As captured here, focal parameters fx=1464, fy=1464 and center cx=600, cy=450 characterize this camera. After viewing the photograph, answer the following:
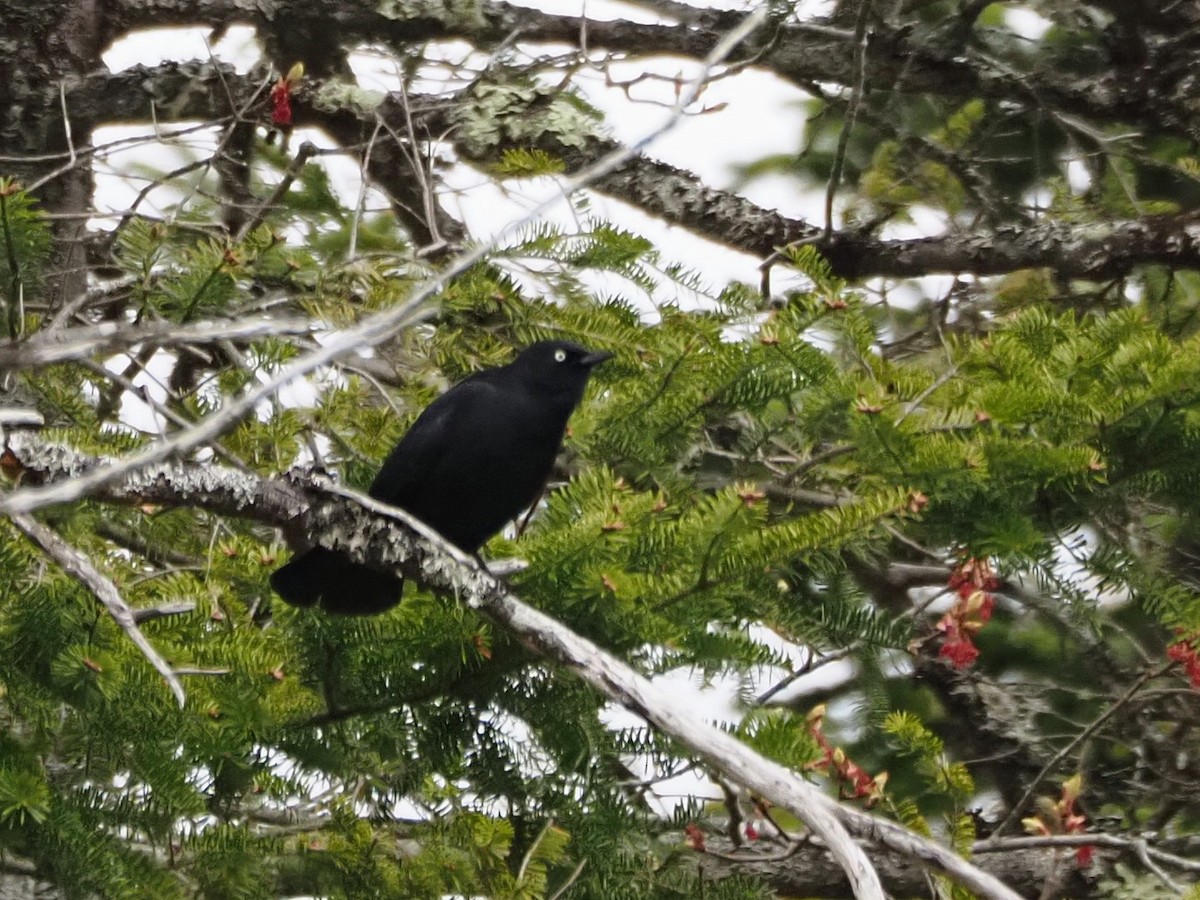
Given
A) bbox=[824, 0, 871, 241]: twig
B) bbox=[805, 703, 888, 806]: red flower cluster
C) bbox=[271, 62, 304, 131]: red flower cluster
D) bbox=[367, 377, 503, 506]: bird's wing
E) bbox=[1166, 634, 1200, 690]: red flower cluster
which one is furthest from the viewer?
bbox=[271, 62, 304, 131]: red flower cluster

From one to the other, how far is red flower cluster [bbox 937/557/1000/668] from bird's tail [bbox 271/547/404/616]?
3.93 feet

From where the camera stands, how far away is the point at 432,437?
153 inches

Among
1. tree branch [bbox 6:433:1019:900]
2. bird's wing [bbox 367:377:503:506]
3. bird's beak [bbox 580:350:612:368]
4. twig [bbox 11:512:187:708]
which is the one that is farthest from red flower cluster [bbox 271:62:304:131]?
twig [bbox 11:512:187:708]

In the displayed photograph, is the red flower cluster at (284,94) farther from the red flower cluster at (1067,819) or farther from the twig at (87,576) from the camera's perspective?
the red flower cluster at (1067,819)

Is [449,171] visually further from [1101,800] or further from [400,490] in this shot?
[1101,800]

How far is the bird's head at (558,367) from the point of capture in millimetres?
3943

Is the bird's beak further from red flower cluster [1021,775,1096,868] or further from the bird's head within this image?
red flower cluster [1021,775,1096,868]

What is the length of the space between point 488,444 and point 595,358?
38 centimetres

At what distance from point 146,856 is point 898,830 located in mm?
1479

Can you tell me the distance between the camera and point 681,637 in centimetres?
274

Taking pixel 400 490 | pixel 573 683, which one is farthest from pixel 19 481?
pixel 400 490

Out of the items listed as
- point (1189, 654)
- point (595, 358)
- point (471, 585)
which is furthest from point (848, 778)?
point (595, 358)

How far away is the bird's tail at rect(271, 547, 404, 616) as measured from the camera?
2973 mm

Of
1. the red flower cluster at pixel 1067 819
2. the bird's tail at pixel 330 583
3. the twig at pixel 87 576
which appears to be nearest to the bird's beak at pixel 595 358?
the bird's tail at pixel 330 583
